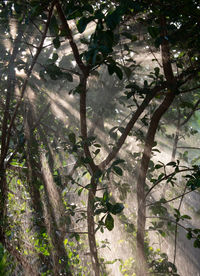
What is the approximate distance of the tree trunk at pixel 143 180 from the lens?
1256mm

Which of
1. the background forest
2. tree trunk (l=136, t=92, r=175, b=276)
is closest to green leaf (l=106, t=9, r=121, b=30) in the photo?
the background forest

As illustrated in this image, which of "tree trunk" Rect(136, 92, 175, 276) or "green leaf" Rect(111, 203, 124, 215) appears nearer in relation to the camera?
"green leaf" Rect(111, 203, 124, 215)

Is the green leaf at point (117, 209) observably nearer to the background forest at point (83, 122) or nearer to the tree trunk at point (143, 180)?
the background forest at point (83, 122)

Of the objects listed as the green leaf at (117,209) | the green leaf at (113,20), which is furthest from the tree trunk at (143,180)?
the green leaf at (113,20)

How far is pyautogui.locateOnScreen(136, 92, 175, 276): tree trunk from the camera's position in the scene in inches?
49.4

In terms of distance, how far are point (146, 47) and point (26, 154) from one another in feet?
3.37

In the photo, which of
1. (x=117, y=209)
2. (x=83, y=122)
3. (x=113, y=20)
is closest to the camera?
(x=113, y=20)

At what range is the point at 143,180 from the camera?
4.50 feet

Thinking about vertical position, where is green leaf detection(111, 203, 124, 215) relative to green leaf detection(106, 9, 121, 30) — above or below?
below

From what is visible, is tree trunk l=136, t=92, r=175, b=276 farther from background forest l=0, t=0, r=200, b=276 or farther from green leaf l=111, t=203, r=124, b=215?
green leaf l=111, t=203, r=124, b=215

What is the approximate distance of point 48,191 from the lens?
1581 millimetres

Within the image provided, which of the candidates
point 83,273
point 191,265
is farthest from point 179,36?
point 191,265

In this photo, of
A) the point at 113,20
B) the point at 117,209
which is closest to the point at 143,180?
the point at 117,209

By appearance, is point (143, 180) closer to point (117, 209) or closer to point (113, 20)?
point (117, 209)
